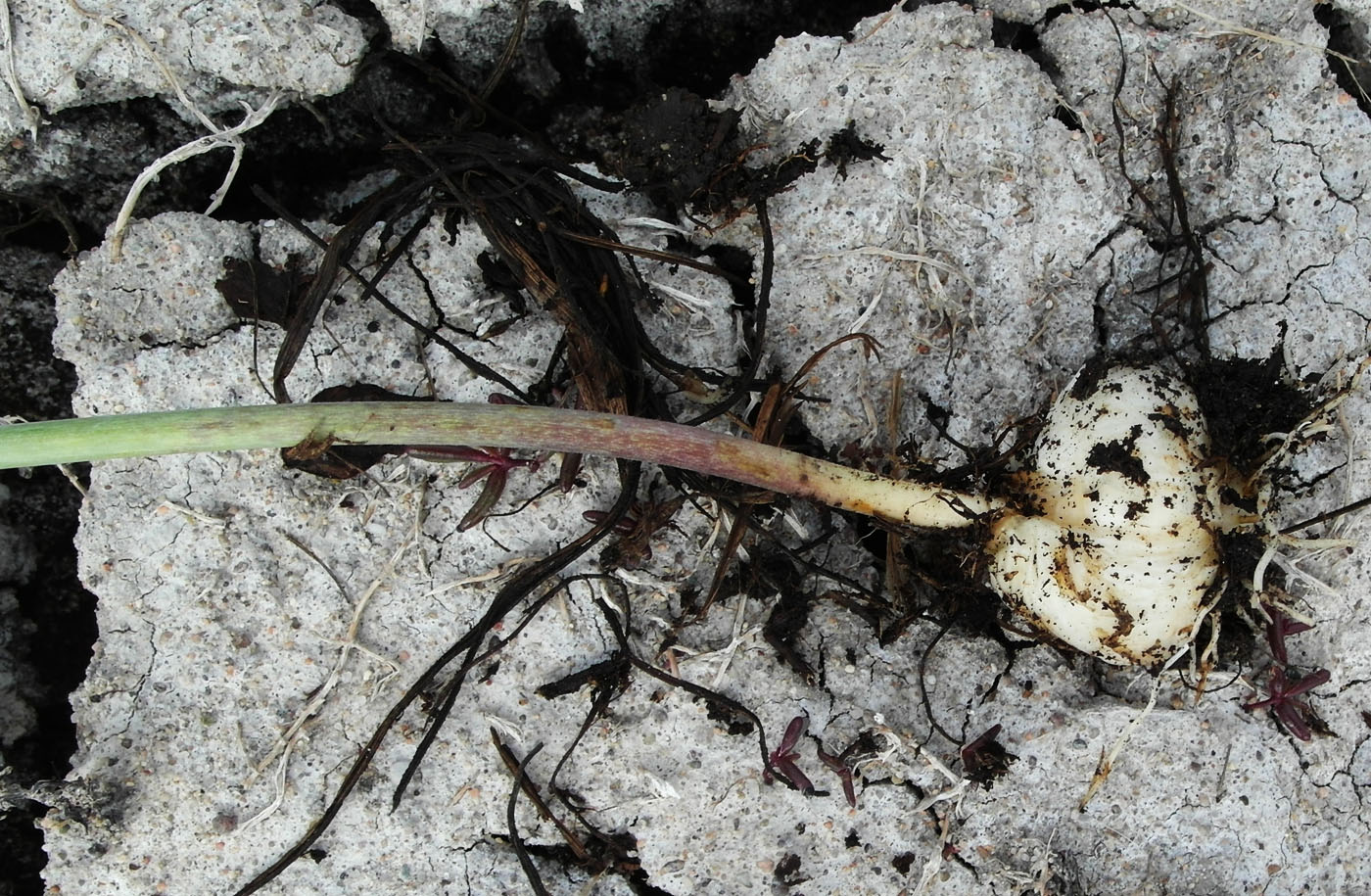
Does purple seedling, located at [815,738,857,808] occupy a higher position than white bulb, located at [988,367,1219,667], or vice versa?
white bulb, located at [988,367,1219,667]

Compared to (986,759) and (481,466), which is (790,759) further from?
(481,466)

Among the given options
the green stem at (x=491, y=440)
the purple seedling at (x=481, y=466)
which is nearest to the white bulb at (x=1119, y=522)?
the green stem at (x=491, y=440)

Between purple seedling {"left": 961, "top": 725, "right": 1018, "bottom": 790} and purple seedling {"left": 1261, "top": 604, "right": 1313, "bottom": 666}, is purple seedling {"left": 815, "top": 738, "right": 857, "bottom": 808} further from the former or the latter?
purple seedling {"left": 1261, "top": 604, "right": 1313, "bottom": 666}

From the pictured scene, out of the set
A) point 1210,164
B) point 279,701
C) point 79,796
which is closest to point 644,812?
point 279,701

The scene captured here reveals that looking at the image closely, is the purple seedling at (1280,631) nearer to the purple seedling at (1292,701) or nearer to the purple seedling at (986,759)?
the purple seedling at (1292,701)

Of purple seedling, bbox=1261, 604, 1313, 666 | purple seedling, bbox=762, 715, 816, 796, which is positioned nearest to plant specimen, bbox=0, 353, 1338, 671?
purple seedling, bbox=1261, 604, 1313, 666

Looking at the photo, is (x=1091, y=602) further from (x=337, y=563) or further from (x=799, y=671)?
(x=337, y=563)
